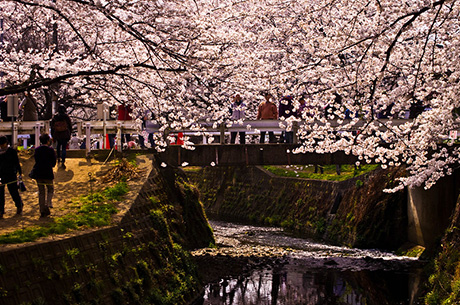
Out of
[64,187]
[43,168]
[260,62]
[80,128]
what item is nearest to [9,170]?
[43,168]

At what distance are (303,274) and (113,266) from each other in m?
7.17

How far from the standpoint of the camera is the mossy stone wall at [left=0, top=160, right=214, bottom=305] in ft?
30.2

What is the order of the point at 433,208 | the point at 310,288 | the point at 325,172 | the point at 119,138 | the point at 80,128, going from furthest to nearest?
the point at 325,172, the point at 433,208, the point at 80,128, the point at 119,138, the point at 310,288

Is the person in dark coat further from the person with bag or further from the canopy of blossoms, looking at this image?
the canopy of blossoms

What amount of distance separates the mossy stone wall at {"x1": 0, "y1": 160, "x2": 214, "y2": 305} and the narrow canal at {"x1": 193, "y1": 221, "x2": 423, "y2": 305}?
1237 mm

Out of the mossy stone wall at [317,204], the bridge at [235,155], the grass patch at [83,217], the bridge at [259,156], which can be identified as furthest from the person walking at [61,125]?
the mossy stone wall at [317,204]

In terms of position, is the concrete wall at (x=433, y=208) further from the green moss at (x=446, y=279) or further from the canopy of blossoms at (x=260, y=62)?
the green moss at (x=446, y=279)

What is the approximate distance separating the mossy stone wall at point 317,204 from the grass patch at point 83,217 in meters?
11.1

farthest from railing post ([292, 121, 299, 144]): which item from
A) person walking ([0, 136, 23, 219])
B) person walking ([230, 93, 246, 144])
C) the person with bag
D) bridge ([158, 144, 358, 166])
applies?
person walking ([0, 136, 23, 219])

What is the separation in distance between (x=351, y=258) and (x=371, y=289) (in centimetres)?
392

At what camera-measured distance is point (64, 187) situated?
15.2 m

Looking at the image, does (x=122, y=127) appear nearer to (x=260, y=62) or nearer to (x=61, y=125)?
(x=61, y=125)

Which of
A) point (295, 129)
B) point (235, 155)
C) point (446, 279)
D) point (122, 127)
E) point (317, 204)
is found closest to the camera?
point (446, 279)

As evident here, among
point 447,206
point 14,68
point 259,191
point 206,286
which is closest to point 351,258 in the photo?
point 447,206
